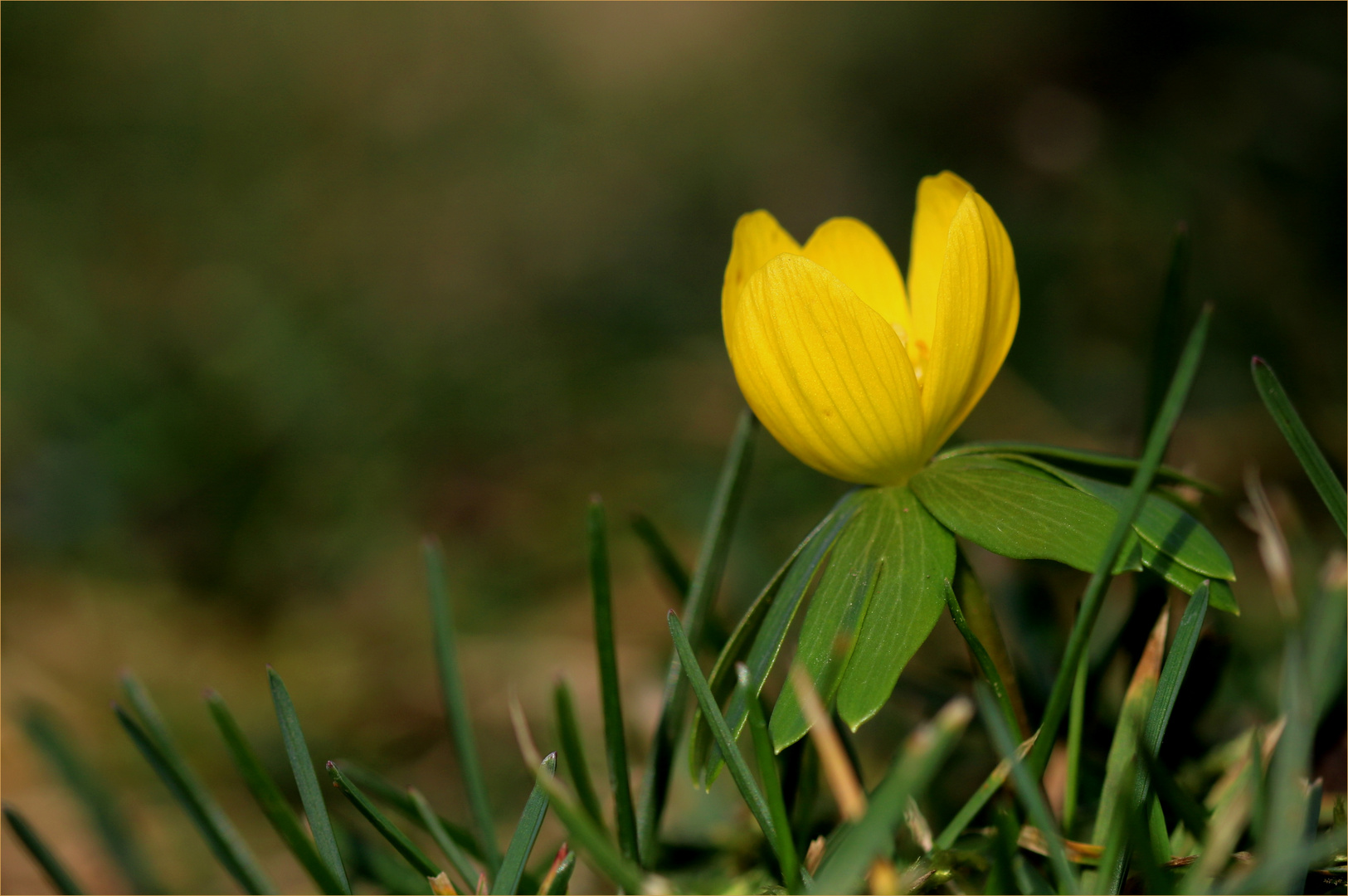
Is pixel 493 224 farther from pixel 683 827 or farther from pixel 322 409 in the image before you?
pixel 683 827

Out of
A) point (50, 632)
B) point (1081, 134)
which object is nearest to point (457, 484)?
point (50, 632)

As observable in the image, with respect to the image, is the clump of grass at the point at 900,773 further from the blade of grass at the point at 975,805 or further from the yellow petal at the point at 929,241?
the yellow petal at the point at 929,241

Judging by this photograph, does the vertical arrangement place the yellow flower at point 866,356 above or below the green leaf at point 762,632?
above

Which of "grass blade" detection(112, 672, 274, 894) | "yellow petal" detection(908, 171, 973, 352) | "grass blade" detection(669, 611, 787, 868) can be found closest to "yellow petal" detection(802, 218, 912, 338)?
"yellow petal" detection(908, 171, 973, 352)

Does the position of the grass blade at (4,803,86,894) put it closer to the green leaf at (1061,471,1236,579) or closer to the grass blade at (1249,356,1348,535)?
the green leaf at (1061,471,1236,579)

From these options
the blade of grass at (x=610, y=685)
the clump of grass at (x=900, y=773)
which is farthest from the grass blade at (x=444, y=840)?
the blade of grass at (x=610, y=685)
